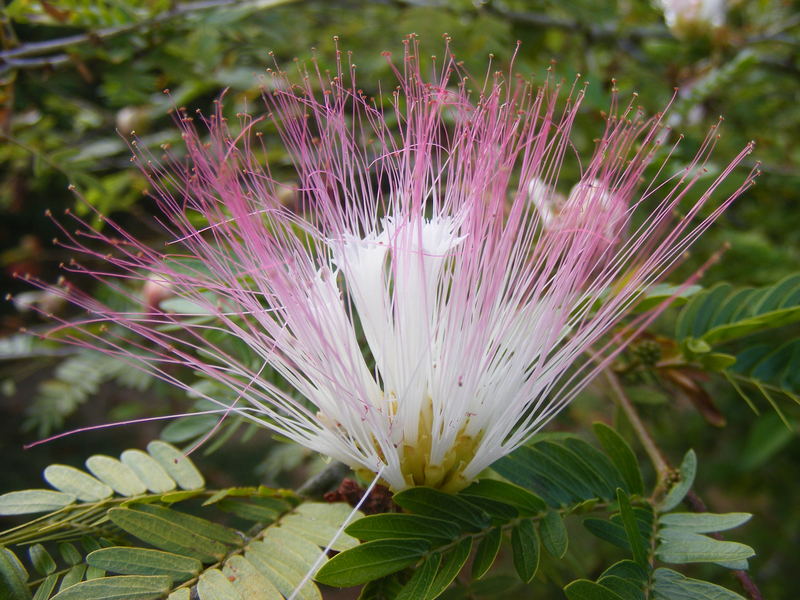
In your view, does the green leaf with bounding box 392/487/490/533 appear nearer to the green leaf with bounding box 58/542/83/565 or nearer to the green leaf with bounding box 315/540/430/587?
the green leaf with bounding box 315/540/430/587

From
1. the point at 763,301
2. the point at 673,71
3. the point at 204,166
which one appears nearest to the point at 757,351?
the point at 763,301

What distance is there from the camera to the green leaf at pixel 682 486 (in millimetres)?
1233

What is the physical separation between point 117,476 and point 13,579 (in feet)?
0.86

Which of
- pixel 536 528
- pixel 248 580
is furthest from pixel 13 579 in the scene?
pixel 536 528

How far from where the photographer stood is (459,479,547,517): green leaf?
116 cm

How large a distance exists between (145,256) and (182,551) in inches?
23.0

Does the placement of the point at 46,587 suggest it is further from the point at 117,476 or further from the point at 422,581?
the point at 422,581

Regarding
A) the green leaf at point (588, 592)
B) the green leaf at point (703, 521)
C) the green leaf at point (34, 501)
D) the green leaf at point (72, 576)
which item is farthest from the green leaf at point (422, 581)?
the green leaf at point (34, 501)

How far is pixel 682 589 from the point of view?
3.39 feet

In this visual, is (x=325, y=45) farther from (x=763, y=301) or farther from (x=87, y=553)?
(x=87, y=553)

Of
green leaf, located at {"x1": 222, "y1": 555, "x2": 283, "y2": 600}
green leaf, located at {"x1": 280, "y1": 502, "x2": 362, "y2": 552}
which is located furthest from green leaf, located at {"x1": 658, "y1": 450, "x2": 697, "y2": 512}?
green leaf, located at {"x1": 222, "y1": 555, "x2": 283, "y2": 600}

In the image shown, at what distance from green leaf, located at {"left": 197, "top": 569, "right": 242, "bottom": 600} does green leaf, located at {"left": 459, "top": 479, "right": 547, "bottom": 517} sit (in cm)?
44

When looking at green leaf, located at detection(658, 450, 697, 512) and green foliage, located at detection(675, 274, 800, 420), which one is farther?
green foliage, located at detection(675, 274, 800, 420)

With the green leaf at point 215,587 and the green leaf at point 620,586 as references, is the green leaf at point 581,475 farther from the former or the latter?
the green leaf at point 215,587
